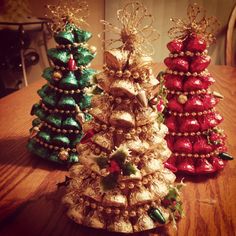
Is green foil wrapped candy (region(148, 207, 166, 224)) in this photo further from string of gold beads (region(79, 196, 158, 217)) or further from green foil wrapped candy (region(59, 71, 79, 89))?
green foil wrapped candy (region(59, 71, 79, 89))

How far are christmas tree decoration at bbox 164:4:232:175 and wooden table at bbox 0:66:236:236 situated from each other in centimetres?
5

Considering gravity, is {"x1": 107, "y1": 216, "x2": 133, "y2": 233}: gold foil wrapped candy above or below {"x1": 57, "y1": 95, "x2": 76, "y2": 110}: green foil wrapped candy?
below

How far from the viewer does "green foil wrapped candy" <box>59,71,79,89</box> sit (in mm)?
992

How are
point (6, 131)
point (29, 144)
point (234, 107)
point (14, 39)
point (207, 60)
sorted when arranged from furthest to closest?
point (14, 39), point (234, 107), point (6, 131), point (29, 144), point (207, 60)

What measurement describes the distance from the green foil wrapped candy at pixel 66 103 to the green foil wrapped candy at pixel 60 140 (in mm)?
75

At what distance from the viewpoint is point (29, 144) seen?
108 centimetres

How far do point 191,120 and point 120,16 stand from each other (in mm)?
335

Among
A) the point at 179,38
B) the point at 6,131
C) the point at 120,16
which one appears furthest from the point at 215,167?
the point at 6,131

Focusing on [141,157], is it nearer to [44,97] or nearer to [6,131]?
[44,97]

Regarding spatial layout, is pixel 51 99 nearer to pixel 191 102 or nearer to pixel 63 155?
pixel 63 155

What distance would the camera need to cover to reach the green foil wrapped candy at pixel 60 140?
101cm

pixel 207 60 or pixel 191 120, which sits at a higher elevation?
pixel 207 60

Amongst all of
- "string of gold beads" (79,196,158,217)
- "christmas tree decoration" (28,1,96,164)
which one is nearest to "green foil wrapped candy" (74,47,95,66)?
"christmas tree decoration" (28,1,96,164)

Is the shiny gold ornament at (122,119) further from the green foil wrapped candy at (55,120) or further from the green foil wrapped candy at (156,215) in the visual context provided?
the green foil wrapped candy at (55,120)
